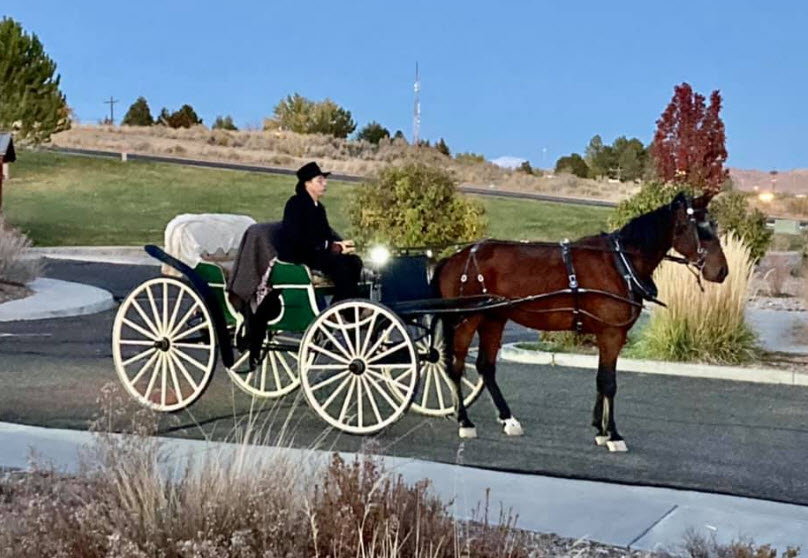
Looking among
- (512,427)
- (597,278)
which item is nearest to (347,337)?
(512,427)

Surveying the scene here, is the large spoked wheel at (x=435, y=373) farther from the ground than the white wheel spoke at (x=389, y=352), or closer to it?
closer to it

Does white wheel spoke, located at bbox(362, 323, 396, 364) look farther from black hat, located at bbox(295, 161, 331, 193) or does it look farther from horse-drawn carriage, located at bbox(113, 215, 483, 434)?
black hat, located at bbox(295, 161, 331, 193)

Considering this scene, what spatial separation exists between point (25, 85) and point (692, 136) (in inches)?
1256

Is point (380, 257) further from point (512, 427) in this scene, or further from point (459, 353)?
point (512, 427)

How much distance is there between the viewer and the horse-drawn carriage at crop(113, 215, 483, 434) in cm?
922

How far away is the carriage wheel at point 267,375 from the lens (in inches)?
412

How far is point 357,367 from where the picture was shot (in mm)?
9281

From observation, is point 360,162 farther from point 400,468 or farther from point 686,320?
point 400,468

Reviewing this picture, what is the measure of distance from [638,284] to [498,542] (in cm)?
409

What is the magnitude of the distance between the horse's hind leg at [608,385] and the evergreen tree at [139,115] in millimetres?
87897

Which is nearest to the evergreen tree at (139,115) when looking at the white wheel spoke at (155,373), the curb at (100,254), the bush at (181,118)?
the bush at (181,118)

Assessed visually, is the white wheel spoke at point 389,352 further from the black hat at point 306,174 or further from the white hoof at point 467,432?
the black hat at point 306,174

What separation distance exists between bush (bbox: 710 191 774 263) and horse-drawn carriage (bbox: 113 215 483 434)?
14.5m

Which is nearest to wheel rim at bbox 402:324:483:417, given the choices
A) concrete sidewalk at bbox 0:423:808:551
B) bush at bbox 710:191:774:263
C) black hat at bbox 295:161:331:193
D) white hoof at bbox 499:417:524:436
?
white hoof at bbox 499:417:524:436
